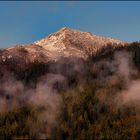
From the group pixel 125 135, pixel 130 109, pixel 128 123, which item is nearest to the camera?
pixel 125 135

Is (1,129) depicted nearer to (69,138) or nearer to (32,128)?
(32,128)

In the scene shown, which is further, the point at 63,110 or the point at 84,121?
the point at 63,110

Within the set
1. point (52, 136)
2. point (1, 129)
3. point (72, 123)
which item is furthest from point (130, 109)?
point (1, 129)

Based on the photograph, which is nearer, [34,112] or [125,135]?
[125,135]

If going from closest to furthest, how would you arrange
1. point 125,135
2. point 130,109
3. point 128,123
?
point 125,135
point 128,123
point 130,109

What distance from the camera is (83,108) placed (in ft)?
650

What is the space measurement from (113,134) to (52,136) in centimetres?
2403

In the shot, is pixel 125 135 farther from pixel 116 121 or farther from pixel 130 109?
pixel 130 109

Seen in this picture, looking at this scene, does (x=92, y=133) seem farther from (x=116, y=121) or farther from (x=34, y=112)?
(x=34, y=112)

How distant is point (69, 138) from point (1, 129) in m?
29.5

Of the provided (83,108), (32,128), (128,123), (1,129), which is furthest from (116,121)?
(1,129)

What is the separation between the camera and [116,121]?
596 ft

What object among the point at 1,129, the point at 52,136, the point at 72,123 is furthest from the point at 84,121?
the point at 1,129

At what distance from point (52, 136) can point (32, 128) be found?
10903mm
